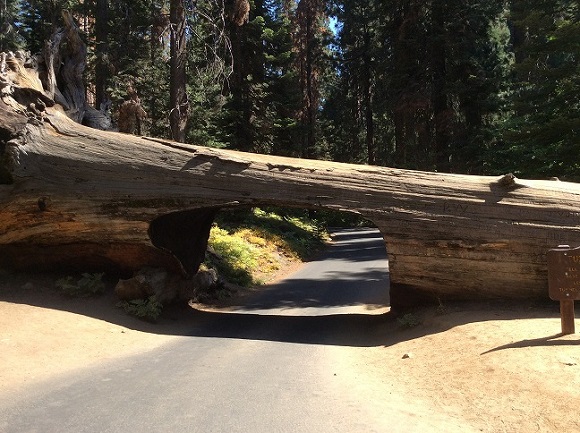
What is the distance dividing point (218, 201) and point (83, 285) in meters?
3.31

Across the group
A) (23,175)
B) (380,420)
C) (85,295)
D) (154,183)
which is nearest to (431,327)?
(380,420)

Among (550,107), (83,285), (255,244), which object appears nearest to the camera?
(83,285)

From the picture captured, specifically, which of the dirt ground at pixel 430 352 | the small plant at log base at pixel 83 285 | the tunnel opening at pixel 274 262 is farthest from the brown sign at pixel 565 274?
the small plant at log base at pixel 83 285

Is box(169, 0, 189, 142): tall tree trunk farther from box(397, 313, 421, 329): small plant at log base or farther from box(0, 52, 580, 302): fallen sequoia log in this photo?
box(397, 313, 421, 329): small plant at log base

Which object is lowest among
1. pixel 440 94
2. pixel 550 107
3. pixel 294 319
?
pixel 294 319

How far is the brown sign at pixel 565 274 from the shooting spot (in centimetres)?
641

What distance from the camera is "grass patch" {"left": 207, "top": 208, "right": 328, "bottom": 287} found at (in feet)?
56.0

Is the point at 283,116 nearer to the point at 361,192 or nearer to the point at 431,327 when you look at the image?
the point at 361,192

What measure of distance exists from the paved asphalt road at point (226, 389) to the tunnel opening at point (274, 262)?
208cm

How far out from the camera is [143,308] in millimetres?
9648

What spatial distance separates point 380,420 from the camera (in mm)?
4812

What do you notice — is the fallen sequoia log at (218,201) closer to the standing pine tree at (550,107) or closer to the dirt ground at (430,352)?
the dirt ground at (430,352)

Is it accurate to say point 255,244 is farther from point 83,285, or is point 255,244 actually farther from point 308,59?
point 308,59

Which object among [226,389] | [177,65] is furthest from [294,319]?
[177,65]
